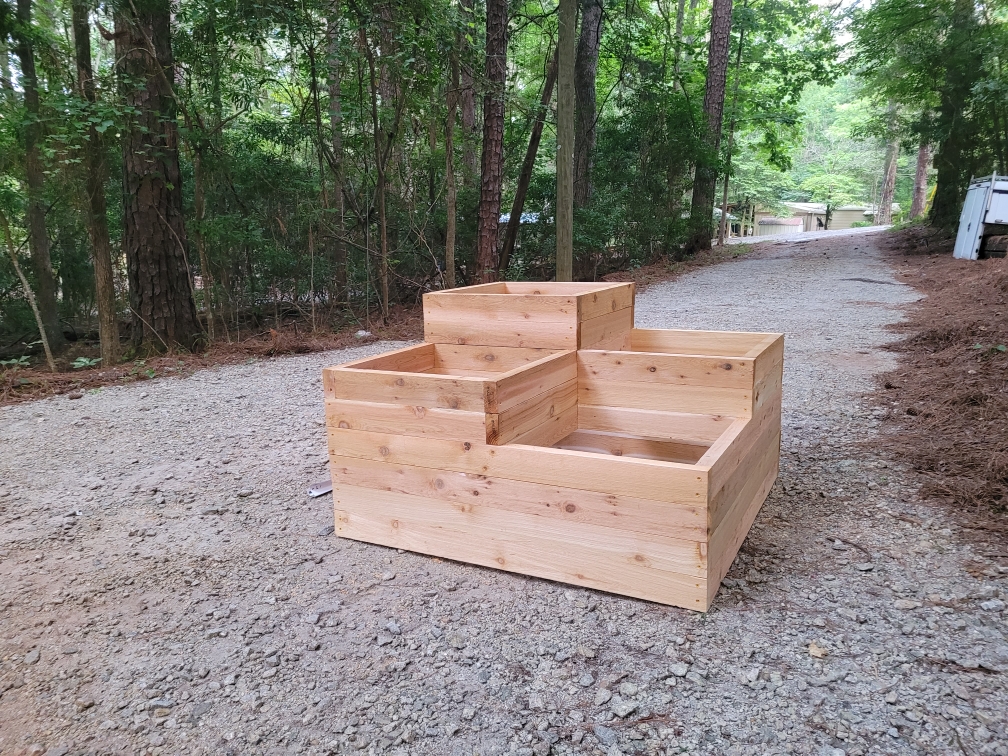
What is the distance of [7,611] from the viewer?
2512mm

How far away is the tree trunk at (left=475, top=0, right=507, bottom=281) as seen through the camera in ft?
28.8

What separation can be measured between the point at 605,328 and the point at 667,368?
58 centimetres

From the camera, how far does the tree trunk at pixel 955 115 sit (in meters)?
13.9

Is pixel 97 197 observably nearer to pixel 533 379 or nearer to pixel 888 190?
pixel 533 379

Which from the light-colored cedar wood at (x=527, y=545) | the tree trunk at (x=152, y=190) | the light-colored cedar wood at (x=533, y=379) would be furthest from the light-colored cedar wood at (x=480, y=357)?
the tree trunk at (x=152, y=190)

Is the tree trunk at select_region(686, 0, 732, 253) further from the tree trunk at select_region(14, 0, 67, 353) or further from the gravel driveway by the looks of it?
the gravel driveway

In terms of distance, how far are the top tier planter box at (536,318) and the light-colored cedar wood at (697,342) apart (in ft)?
0.40

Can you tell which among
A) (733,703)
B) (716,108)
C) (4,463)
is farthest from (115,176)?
(716,108)

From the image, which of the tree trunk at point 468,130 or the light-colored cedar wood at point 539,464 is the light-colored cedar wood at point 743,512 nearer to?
the light-colored cedar wood at point 539,464

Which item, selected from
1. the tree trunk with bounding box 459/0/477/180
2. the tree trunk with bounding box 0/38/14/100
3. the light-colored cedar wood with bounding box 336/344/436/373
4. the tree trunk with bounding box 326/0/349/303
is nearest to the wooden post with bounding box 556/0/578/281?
the tree trunk with bounding box 326/0/349/303

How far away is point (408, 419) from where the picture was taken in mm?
2830

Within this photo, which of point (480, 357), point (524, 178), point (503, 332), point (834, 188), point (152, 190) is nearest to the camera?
point (503, 332)

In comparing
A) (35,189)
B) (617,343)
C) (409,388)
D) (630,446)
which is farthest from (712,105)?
(409,388)

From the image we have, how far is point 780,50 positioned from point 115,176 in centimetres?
1763
